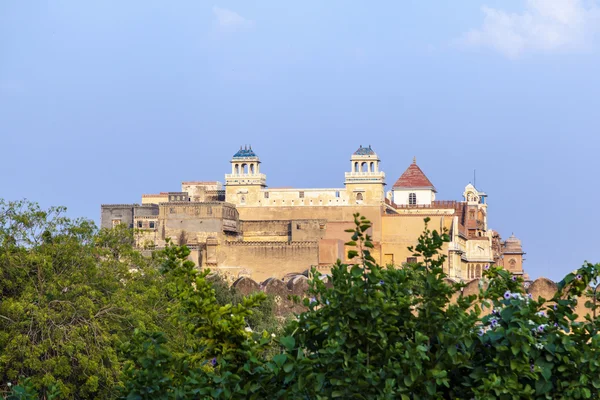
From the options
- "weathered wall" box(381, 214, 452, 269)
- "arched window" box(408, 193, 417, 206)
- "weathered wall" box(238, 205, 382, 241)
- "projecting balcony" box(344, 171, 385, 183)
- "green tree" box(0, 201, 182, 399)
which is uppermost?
"projecting balcony" box(344, 171, 385, 183)

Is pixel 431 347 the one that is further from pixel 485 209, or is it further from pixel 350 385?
pixel 485 209

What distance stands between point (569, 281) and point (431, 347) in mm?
972

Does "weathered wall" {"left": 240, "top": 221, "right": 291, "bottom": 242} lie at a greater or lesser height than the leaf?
greater

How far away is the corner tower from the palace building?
61 mm

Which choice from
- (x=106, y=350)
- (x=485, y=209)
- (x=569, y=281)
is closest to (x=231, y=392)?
(x=569, y=281)

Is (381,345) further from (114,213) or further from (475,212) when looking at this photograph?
(475,212)

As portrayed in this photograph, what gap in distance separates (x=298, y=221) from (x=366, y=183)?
20.8 feet

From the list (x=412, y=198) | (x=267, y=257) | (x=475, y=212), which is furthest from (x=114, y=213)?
(x=475, y=212)

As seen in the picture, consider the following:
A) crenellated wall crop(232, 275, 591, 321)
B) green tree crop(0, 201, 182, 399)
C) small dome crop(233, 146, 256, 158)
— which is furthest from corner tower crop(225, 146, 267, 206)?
green tree crop(0, 201, 182, 399)

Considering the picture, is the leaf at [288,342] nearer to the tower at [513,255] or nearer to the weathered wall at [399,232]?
the weathered wall at [399,232]

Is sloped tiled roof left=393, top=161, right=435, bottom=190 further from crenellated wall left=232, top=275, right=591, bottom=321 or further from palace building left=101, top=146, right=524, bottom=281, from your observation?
crenellated wall left=232, top=275, right=591, bottom=321

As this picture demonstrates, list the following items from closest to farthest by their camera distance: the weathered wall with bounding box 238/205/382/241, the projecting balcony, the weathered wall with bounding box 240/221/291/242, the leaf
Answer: the leaf → the weathered wall with bounding box 240/221/291/242 → the weathered wall with bounding box 238/205/382/241 → the projecting balcony

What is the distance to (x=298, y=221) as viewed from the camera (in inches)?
2522

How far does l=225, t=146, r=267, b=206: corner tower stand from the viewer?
69.4m
